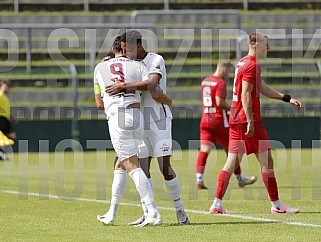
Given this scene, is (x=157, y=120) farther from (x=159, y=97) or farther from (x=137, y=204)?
(x=137, y=204)

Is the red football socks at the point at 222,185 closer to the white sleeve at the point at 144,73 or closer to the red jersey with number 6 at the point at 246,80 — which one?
the red jersey with number 6 at the point at 246,80

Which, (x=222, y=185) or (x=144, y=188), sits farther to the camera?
(x=222, y=185)

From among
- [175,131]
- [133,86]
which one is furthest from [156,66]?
[175,131]

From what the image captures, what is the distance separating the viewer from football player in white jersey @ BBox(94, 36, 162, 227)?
427 inches

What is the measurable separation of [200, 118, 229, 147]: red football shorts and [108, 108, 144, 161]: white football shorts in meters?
6.30

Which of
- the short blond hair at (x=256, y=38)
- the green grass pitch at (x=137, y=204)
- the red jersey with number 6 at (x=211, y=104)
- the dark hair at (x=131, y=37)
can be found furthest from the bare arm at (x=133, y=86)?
the red jersey with number 6 at (x=211, y=104)

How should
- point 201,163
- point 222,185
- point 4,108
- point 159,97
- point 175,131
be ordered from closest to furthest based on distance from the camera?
point 159,97, point 222,185, point 201,163, point 4,108, point 175,131

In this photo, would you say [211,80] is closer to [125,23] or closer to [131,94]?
[131,94]

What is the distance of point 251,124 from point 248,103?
0.87 ft

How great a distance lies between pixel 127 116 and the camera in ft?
35.6

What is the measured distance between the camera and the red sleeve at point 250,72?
1218cm

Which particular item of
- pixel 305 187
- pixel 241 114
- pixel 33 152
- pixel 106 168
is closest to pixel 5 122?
pixel 33 152

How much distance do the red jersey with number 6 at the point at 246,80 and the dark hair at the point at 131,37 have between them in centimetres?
190

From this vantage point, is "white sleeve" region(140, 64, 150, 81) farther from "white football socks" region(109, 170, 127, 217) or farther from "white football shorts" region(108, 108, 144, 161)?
"white football socks" region(109, 170, 127, 217)
